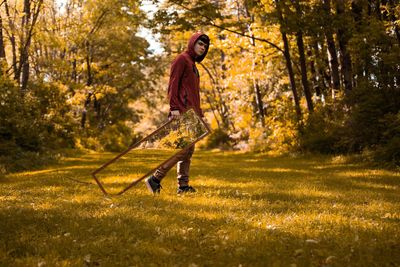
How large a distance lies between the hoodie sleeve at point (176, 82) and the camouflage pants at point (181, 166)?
35.6 inches

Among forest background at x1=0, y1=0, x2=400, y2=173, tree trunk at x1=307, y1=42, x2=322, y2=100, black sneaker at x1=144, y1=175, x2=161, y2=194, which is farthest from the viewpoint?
tree trunk at x1=307, y1=42, x2=322, y2=100

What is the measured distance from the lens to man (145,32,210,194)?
9242mm

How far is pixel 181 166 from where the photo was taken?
9.63 metres

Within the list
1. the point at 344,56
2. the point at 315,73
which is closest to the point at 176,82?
the point at 344,56

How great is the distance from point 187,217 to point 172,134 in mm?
1986

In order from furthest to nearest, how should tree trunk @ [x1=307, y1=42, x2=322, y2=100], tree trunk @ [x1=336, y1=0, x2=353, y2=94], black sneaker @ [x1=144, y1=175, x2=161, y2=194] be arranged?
tree trunk @ [x1=307, y1=42, x2=322, y2=100] < tree trunk @ [x1=336, y1=0, x2=353, y2=94] < black sneaker @ [x1=144, y1=175, x2=161, y2=194]

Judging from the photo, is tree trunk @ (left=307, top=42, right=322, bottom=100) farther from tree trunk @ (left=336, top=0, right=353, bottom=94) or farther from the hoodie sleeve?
the hoodie sleeve

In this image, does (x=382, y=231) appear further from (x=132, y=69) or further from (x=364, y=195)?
(x=132, y=69)

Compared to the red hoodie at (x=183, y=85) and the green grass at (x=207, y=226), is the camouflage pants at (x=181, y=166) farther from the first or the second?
the red hoodie at (x=183, y=85)

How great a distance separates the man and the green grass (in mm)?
528

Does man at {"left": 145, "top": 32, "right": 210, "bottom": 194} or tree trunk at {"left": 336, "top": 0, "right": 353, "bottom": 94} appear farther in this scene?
tree trunk at {"left": 336, "top": 0, "right": 353, "bottom": 94}

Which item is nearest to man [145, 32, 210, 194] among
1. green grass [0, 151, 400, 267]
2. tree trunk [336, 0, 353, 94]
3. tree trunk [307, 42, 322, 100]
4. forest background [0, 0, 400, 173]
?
green grass [0, 151, 400, 267]

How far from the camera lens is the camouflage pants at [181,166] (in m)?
9.33

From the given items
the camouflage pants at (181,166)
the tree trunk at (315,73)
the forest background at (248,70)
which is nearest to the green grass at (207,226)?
the camouflage pants at (181,166)
